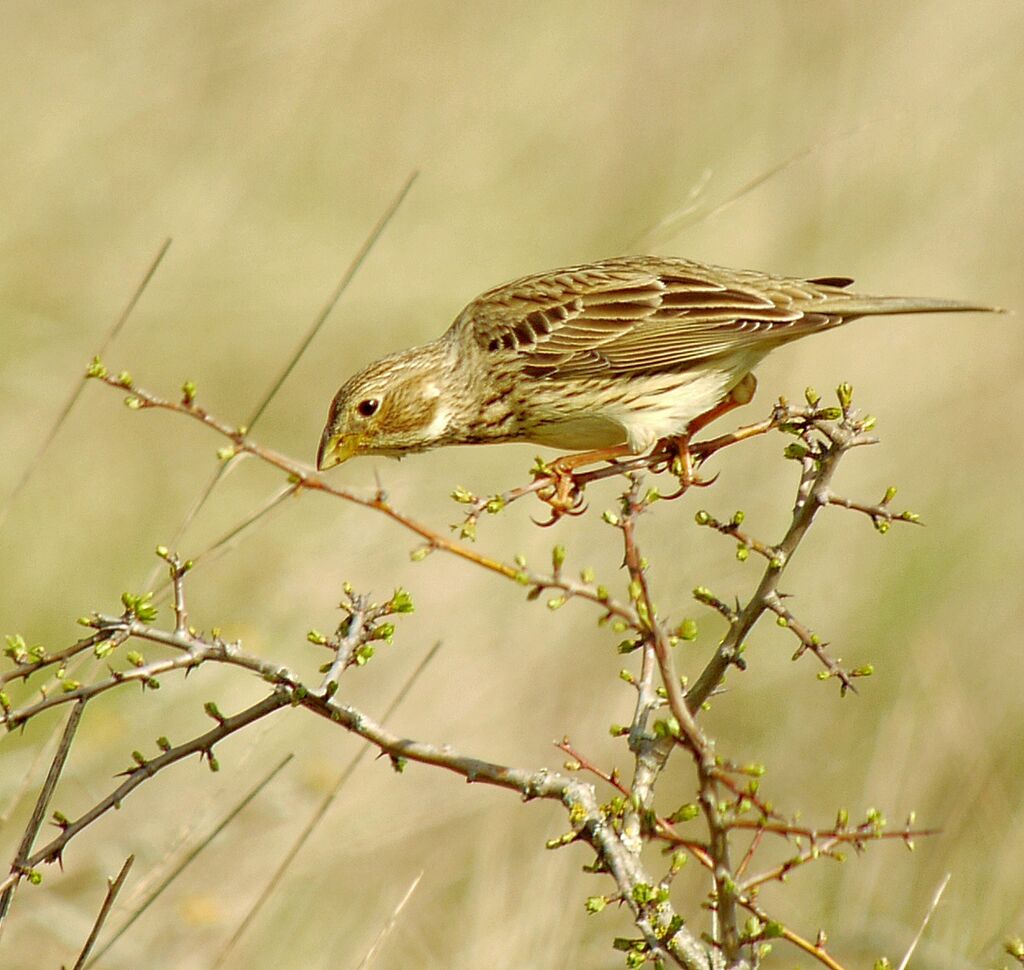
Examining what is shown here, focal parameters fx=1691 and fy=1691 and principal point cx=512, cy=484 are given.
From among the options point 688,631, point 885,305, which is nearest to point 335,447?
point 885,305

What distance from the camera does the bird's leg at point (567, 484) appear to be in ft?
16.8

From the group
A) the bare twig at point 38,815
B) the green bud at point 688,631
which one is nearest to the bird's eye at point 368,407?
the bare twig at point 38,815

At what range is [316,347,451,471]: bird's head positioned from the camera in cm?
586

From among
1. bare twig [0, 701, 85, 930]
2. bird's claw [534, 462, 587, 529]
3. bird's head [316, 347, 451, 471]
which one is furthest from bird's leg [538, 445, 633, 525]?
bare twig [0, 701, 85, 930]

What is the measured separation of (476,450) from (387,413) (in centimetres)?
349

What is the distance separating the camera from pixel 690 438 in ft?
18.9

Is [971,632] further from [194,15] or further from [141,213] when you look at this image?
[194,15]

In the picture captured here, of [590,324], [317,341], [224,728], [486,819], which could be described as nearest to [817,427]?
[224,728]

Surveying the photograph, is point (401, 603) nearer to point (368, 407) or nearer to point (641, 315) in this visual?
point (368, 407)

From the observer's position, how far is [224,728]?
3336 millimetres

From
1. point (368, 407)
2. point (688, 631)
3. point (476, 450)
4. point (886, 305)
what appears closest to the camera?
point (688, 631)

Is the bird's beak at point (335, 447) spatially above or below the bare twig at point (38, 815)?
above

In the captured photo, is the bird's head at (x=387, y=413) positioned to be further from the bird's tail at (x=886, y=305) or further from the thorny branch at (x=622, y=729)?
the thorny branch at (x=622, y=729)

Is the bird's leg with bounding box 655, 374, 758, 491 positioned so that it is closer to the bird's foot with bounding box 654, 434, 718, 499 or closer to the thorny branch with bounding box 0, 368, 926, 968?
the bird's foot with bounding box 654, 434, 718, 499
